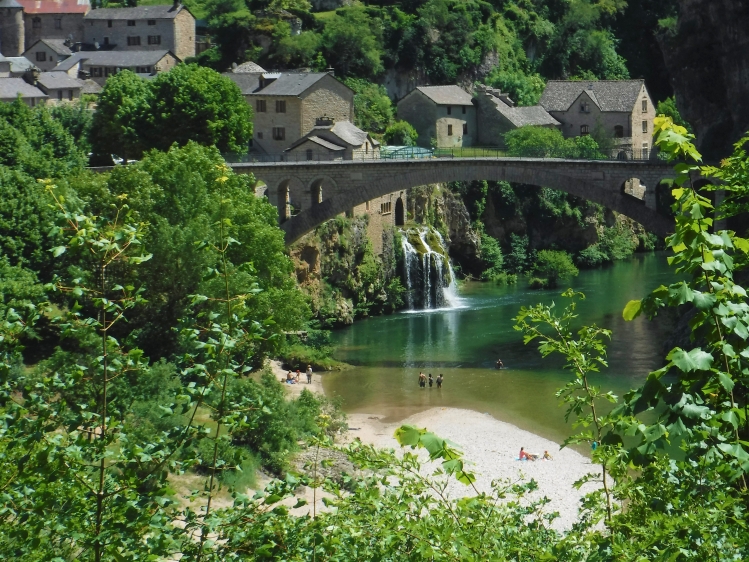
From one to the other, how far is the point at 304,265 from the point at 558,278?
19376 millimetres

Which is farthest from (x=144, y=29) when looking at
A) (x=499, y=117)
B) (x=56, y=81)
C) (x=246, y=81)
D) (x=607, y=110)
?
(x=607, y=110)

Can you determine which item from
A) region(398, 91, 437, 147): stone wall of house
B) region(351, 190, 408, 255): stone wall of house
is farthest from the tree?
region(398, 91, 437, 147): stone wall of house

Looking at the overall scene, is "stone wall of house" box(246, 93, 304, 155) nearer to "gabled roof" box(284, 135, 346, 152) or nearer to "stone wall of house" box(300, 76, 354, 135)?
"stone wall of house" box(300, 76, 354, 135)

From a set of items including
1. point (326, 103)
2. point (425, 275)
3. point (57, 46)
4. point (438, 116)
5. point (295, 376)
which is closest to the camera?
point (295, 376)

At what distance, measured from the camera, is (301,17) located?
326ft

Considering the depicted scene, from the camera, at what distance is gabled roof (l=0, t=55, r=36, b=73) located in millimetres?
98875

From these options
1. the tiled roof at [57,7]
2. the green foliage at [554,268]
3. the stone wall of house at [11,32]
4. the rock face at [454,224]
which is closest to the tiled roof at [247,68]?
the rock face at [454,224]

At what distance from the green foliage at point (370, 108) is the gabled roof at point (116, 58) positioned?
1694 cm

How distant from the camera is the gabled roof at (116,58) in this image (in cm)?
9888

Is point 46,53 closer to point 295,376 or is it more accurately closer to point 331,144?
point 331,144

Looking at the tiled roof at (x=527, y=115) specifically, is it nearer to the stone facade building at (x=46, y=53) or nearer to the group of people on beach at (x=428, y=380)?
the stone facade building at (x=46, y=53)

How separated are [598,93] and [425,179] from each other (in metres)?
35.5

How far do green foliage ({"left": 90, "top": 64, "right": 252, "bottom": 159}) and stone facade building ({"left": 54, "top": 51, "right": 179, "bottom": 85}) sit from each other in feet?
91.9

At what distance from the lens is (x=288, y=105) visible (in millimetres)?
81000
